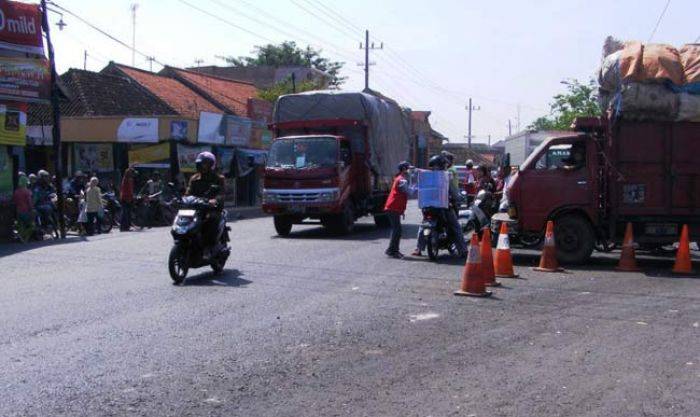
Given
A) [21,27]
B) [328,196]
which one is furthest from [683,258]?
[21,27]

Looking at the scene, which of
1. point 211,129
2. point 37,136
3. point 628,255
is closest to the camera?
point 628,255

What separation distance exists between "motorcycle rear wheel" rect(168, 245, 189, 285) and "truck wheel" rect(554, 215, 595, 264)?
6.18m

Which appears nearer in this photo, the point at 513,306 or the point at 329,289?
the point at 513,306

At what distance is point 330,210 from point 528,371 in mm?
12215

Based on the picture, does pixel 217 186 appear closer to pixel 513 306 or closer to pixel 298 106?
pixel 513 306

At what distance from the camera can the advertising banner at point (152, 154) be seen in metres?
30.2

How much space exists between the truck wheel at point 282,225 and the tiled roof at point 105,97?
17.7m

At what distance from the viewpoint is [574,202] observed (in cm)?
1315

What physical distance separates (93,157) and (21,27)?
11648 mm

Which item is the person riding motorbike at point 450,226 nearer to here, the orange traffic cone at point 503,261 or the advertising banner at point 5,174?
the orange traffic cone at point 503,261

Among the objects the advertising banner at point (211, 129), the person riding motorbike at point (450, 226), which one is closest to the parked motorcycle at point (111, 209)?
the advertising banner at point (211, 129)

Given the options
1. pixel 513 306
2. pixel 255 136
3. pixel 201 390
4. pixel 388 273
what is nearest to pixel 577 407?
pixel 201 390

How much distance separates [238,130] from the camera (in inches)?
1396

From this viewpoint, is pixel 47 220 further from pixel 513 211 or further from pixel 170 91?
pixel 170 91
